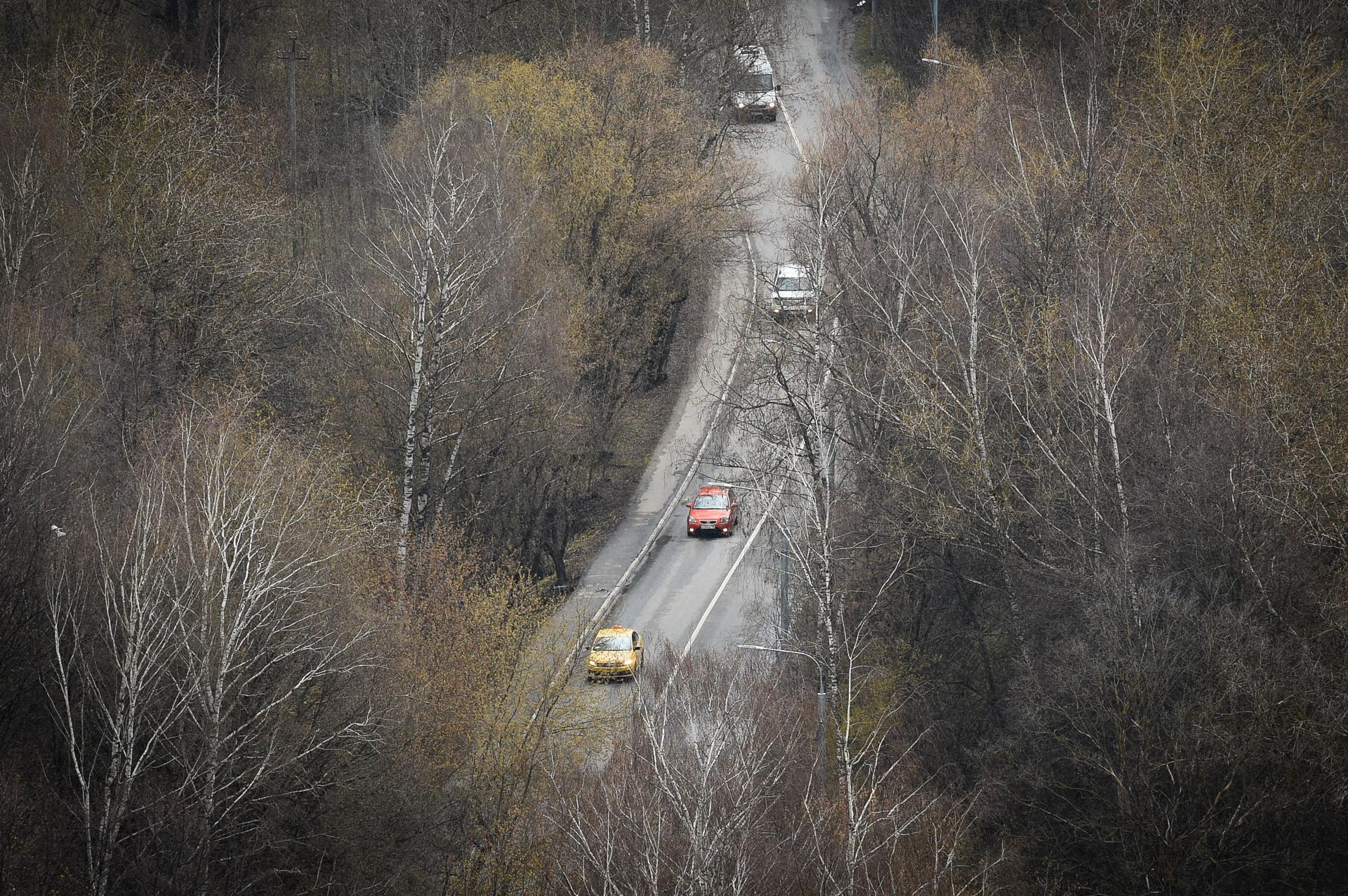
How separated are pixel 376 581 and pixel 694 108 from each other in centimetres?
2622

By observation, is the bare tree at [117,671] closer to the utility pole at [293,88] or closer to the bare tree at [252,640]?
the bare tree at [252,640]

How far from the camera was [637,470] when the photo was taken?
45.6m

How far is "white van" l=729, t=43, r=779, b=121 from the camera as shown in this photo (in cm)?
5412

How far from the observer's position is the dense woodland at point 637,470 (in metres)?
23.0

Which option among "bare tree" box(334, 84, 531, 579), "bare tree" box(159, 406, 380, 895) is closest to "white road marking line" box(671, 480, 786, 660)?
"bare tree" box(334, 84, 531, 579)

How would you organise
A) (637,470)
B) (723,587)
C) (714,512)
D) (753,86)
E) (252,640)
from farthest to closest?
(753,86), (637,470), (714,512), (723,587), (252,640)

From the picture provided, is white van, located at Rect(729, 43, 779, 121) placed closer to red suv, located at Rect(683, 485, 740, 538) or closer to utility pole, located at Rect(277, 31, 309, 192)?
utility pole, located at Rect(277, 31, 309, 192)

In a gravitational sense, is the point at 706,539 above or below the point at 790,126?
below

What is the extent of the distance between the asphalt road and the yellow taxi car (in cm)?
120

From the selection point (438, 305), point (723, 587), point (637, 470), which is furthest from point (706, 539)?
point (438, 305)

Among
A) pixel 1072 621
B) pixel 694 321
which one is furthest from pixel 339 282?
pixel 1072 621

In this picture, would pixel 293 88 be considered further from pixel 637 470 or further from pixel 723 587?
pixel 723 587

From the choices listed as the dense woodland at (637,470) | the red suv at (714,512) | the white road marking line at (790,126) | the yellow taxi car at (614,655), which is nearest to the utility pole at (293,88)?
the dense woodland at (637,470)

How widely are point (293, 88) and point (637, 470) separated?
742 inches
